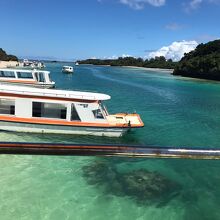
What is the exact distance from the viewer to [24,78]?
42406 millimetres

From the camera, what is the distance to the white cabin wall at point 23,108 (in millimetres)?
22797

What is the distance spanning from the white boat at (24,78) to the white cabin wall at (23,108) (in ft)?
62.5

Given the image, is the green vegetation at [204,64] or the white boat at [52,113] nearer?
the white boat at [52,113]

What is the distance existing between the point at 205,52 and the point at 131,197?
13839 cm

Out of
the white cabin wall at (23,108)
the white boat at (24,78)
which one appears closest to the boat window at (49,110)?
the white cabin wall at (23,108)

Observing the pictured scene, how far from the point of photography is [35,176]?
1566 centimetres

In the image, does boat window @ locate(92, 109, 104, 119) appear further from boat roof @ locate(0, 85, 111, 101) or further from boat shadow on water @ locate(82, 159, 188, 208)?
boat shadow on water @ locate(82, 159, 188, 208)

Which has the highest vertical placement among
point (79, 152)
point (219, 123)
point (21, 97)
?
point (79, 152)

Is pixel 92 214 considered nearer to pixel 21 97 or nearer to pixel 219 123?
pixel 21 97

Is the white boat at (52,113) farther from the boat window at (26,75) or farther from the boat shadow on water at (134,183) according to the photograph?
the boat window at (26,75)

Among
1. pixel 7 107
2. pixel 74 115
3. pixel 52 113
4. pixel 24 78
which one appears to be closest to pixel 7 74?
pixel 24 78

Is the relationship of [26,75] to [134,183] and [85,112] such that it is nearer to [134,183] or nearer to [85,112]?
[85,112]

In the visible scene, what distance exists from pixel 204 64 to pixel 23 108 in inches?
4231

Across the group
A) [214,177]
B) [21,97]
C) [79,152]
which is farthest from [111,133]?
[79,152]
